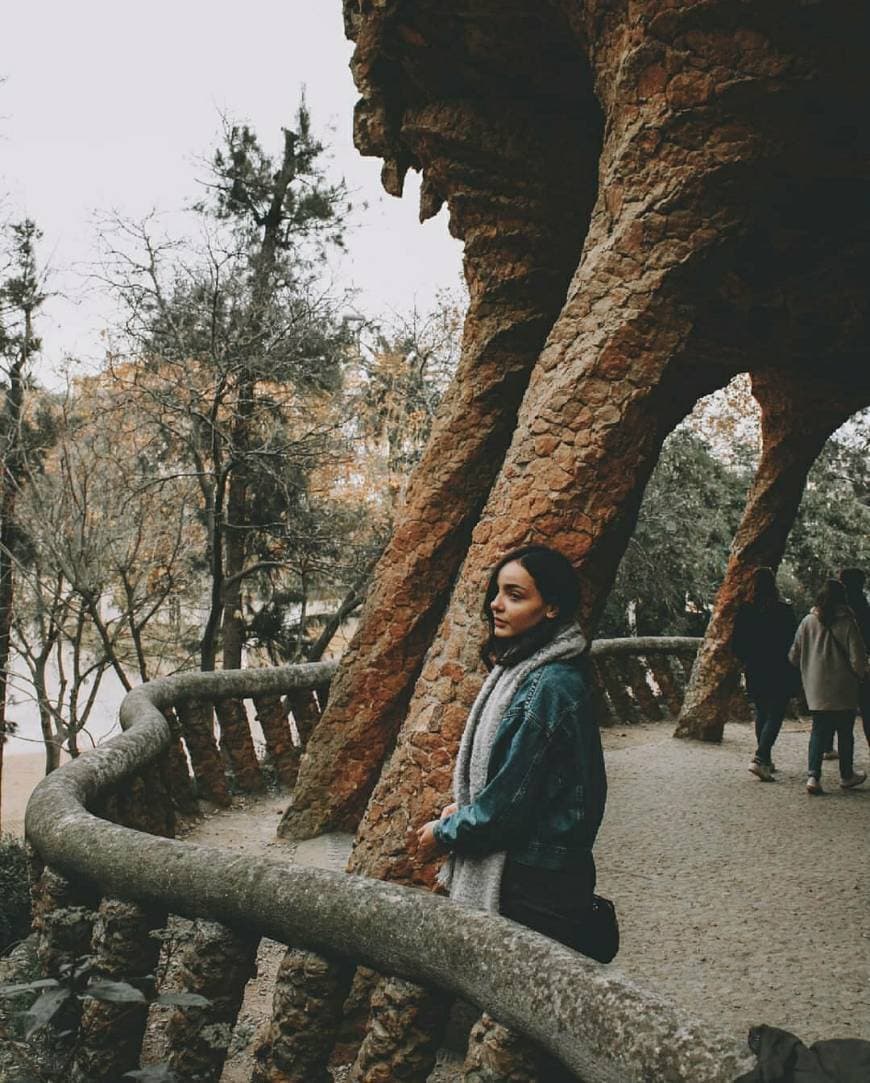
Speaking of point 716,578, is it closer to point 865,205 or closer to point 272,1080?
point 865,205

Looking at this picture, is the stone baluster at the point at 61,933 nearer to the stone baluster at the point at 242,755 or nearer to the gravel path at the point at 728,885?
the gravel path at the point at 728,885

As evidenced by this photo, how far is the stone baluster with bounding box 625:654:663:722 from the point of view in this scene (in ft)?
38.3

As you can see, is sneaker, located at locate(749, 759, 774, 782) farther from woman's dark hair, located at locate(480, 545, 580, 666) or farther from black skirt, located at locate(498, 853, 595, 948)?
woman's dark hair, located at locate(480, 545, 580, 666)

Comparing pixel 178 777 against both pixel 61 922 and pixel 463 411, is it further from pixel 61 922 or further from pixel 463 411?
pixel 61 922

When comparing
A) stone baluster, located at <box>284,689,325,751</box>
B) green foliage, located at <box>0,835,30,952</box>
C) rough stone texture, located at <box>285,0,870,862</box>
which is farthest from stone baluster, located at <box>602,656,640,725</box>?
rough stone texture, located at <box>285,0,870,862</box>

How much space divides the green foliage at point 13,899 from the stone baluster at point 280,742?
7.16 ft

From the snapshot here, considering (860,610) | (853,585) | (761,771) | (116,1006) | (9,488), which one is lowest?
(761,771)

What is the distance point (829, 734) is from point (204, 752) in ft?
18.4

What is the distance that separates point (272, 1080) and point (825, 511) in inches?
667

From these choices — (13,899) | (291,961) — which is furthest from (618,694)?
(291,961)

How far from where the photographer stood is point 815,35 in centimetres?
408

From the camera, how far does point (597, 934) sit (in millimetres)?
2611

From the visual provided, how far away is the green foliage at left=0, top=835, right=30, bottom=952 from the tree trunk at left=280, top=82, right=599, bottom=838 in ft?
8.62

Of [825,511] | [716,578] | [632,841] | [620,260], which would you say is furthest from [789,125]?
[825,511]
